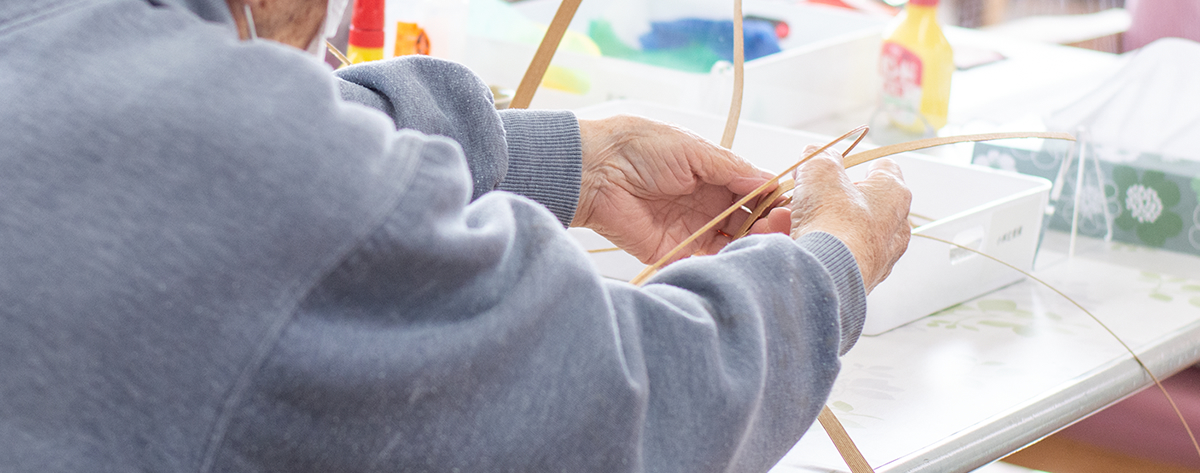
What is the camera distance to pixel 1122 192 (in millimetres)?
1238

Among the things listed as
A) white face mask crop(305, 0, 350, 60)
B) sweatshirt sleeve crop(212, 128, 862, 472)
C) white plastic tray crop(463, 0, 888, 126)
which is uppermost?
white face mask crop(305, 0, 350, 60)

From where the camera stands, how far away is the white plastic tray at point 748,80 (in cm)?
141

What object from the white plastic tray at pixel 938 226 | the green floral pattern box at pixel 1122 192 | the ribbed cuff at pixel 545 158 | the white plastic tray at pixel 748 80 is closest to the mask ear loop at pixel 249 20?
the ribbed cuff at pixel 545 158

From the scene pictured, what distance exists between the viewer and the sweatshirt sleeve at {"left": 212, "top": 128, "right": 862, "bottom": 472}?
0.41 meters

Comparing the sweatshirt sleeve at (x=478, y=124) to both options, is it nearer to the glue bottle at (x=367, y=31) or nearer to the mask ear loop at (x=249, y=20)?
the mask ear loop at (x=249, y=20)

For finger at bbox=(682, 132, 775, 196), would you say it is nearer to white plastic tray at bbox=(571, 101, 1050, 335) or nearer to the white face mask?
white plastic tray at bbox=(571, 101, 1050, 335)

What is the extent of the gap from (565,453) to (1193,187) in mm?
1037

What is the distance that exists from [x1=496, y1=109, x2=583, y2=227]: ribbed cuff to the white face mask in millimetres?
291

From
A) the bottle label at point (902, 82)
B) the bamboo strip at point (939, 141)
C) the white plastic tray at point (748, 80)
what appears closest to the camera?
the bamboo strip at point (939, 141)

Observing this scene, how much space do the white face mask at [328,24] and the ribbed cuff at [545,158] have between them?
0.29 m

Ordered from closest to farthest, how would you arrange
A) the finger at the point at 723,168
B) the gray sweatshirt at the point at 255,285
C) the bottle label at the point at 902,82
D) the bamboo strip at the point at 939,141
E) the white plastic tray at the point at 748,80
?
the gray sweatshirt at the point at 255,285 < the bamboo strip at the point at 939,141 < the finger at the point at 723,168 < the white plastic tray at the point at 748,80 < the bottle label at the point at 902,82

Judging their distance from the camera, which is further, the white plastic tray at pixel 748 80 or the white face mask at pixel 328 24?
the white plastic tray at pixel 748 80

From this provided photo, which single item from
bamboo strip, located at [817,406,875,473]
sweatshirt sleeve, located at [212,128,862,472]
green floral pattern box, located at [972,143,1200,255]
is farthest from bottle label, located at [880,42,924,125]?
sweatshirt sleeve, located at [212,128,862,472]

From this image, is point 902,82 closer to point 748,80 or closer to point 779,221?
point 748,80
